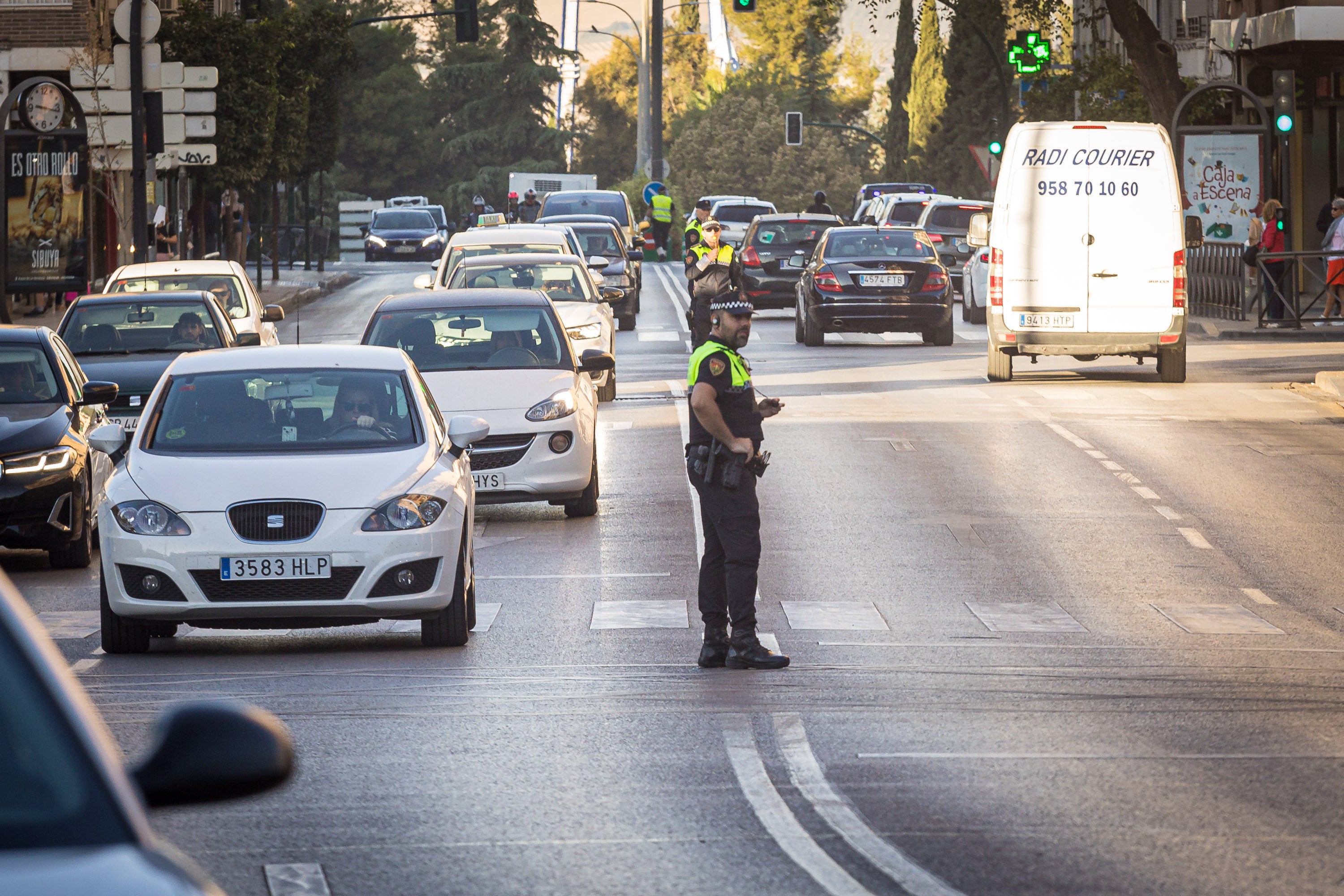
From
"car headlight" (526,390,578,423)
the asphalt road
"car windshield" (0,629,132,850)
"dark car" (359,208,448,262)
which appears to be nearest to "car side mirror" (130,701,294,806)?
"car windshield" (0,629,132,850)

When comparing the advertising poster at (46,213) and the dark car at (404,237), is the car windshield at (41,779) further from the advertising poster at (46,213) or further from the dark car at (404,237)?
the dark car at (404,237)

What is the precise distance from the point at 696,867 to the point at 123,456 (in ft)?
20.5

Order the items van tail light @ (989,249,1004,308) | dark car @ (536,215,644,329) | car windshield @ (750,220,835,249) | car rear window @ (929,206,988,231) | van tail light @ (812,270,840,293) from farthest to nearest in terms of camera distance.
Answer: car rear window @ (929,206,988,231), car windshield @ (750,220,835,249), dark car @ (536,215,644,329), van tail light @ (812,270,840,293), van tail light @ (989,249,1004,308)

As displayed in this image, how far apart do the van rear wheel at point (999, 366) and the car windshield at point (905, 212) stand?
58.6 ft

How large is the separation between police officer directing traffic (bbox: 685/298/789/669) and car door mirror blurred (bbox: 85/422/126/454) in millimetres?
3067

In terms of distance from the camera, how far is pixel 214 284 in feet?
79.6

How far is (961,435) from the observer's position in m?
21.0

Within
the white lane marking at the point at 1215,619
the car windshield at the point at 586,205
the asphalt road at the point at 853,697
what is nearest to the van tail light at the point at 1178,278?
the asphalt road at the point at 853,697

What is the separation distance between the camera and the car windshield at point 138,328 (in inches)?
782

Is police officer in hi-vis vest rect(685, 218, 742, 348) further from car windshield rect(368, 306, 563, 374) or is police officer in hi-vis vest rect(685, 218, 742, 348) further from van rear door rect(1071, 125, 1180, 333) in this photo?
car windshield rect(368, 306, 563, 374)

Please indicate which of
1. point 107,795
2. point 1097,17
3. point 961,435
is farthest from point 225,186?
point 107,795

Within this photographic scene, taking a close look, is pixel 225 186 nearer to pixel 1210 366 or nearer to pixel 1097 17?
pixel 1097 17

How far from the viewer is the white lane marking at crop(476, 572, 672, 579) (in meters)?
13.9

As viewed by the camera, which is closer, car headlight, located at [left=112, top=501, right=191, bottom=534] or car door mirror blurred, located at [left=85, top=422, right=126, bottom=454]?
car headlight, located at [left=112, top=501, right=191, bottom=534]
